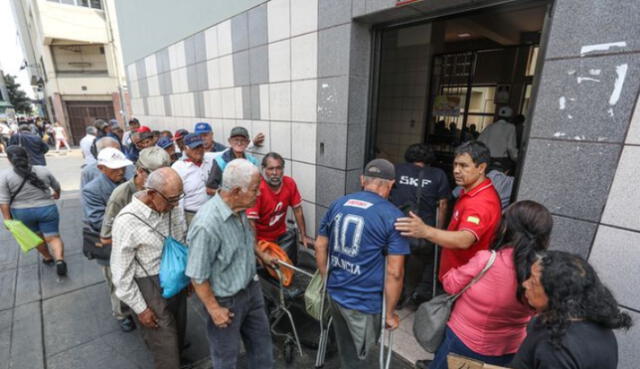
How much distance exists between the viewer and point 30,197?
386cm

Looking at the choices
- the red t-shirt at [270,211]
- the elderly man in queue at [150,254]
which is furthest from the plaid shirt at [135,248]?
the red t-shirt at [270,211]

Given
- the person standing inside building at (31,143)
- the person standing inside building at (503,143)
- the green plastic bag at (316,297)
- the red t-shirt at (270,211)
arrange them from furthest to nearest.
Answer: the person standing inside building at (31,143) < the person standing inside building at (503,143) < the red t-shirt at (270,211) < the green plastic bag at (316,297)

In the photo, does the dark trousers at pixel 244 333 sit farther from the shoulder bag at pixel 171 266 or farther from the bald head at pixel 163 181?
the bald head at pixel 163 181

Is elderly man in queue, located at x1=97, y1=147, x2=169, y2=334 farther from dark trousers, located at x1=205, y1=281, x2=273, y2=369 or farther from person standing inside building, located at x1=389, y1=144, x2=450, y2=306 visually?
person standing inside building, located at x1=389, y1=144, x2=450, y2=306

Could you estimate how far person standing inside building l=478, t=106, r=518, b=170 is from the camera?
409 centimetres

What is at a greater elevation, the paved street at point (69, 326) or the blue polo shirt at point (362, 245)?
the blue polo shirt at point (362, 245)

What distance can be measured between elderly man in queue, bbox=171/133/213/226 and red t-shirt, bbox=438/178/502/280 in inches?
121

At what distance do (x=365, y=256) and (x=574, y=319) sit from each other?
1.08 meters

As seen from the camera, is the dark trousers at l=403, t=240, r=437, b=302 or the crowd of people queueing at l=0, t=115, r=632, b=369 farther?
the dark trousers at l=403, t=240, r=437, b=302

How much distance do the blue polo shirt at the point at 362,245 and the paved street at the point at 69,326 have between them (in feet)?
3.65

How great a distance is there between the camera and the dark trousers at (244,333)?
81.4 inches

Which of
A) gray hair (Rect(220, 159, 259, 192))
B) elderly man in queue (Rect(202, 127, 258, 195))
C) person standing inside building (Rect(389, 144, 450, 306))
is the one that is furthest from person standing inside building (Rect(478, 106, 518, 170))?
gray hair (Rect(220, 159, 259, 192))

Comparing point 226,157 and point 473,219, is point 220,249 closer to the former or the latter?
point 473,219

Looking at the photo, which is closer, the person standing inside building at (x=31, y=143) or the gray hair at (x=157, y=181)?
the gray hair at (x=157, y=181)
